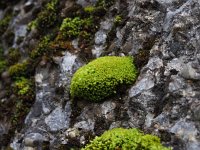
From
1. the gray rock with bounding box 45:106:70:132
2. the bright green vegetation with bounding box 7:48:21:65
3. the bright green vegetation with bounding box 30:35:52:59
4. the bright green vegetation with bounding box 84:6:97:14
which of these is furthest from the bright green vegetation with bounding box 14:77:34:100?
the bright green vegetation with bounding box 84:6:97:14

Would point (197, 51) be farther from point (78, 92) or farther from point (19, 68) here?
point (19, 68)

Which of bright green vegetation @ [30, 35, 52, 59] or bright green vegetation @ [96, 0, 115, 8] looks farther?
bright green vegetation @ [30, 35, 52, 59]

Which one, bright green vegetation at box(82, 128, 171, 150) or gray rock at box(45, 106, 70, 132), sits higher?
bright green vegetation at box(82, 128, 171, 150)

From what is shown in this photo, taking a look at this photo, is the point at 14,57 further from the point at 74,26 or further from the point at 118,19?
the point at 118,19

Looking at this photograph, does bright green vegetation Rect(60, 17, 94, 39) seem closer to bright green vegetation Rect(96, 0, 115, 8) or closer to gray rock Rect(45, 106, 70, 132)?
bright green vegetation Rect(96, 0, 115, 8)

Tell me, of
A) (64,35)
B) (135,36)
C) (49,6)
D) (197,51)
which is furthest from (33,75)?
(197,51)

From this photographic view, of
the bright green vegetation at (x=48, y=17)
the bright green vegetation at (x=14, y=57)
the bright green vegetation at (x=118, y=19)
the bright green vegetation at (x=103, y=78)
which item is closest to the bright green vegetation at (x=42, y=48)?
the bright green vegetation at (x=48, y=17)

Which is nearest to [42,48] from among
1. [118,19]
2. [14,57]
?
[14,57]
